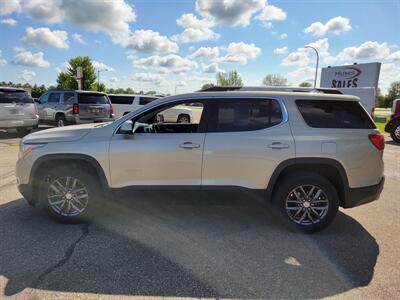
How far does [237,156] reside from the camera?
3.85 m

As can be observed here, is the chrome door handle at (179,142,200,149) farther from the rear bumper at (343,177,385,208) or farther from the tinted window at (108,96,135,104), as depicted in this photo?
the tinted window at (108,96,135,104)

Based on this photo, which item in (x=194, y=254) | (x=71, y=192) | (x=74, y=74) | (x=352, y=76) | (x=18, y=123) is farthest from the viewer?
(x=74, y=74)

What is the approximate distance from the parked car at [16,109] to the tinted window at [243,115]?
9.59m

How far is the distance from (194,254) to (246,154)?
1318 mm

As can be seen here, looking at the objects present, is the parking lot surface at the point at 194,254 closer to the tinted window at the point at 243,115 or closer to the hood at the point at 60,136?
the tinted window at the point at 243,115

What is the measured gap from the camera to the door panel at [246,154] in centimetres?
383

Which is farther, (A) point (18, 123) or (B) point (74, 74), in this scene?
(B) point (74, 74)

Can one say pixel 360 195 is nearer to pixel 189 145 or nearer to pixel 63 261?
pixel 189 145

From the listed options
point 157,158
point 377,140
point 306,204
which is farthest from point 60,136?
point 377,140

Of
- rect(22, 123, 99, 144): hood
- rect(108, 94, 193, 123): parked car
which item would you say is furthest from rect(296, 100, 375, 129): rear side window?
rect(108, 94, 193, 123): parked car

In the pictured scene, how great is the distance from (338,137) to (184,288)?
251 centimetres

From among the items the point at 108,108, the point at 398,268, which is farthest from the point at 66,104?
the point at 398,268

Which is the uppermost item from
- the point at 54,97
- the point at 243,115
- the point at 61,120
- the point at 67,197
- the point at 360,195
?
the point at 54,97

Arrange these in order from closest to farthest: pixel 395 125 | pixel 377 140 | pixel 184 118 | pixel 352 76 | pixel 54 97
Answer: pixel 377 140 < pixel 395 125 < pixel 54 97 < pixel 184 118 < pixel 352 76
